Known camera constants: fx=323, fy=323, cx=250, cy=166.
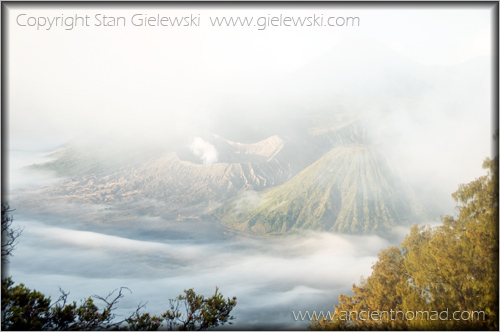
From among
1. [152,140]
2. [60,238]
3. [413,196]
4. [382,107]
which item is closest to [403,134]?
[382,107]

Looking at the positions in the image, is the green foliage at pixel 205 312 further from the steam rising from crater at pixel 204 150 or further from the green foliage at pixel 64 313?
the steam rising from crater at pixel 204 150

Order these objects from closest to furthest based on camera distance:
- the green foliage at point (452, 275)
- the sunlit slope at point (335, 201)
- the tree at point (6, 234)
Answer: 1. the tree at point (6, 234)
2. the green foliage at point (452, 275)
3. the sunlit slope at point (335, 201)

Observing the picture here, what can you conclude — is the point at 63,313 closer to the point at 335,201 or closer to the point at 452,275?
the point at 452,275

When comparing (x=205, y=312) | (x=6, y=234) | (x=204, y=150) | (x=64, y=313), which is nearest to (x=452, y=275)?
(x=205, y=312)

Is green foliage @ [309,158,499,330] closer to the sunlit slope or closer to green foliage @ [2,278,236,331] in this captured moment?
green foliage @ [2,278,236,331]

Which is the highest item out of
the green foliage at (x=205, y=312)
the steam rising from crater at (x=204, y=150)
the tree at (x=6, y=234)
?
the steam rising from crater at (x=204, y=150)

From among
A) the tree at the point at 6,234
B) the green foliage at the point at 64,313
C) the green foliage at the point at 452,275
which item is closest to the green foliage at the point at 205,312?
the green foliage at the point at 64,313

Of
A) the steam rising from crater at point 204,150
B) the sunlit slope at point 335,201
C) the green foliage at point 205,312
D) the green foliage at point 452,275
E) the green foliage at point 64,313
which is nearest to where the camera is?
the green foliage at point 64,313
